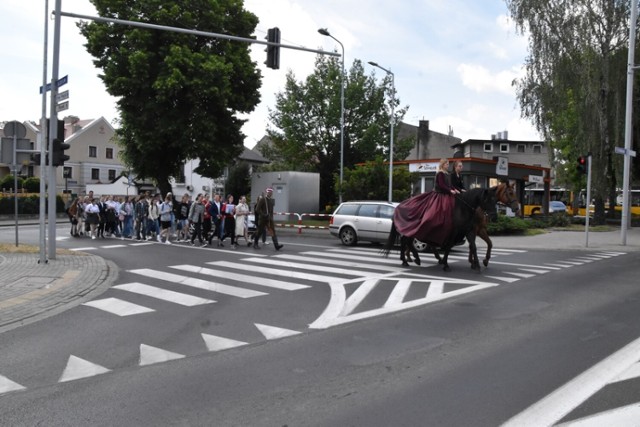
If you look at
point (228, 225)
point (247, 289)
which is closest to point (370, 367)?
point (247, 289)

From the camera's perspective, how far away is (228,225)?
18.7 metres

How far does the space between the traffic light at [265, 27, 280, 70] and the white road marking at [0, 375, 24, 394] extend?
12.2 metres

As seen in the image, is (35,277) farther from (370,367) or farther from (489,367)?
(489,367)

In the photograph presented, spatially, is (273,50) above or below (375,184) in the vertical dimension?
above

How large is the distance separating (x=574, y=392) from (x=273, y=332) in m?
3.49

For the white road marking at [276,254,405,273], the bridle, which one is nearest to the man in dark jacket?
the white road marking at [276,254,405,273]

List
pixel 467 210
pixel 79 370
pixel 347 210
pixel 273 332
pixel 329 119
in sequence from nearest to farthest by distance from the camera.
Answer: pixel 79 370
pixel 273 332
pixel 467 210
pixel 347 210
pixel 329 119

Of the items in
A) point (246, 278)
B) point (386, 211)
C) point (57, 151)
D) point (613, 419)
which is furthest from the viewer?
point (386, 211)

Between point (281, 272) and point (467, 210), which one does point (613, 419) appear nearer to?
point (467, 210)

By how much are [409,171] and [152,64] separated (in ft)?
49.7

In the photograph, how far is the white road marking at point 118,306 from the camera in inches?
317

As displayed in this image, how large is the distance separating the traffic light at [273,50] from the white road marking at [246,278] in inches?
251

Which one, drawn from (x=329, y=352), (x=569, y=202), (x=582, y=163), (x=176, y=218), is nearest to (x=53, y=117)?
(x=176, y=218)

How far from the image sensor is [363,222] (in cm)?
1861
